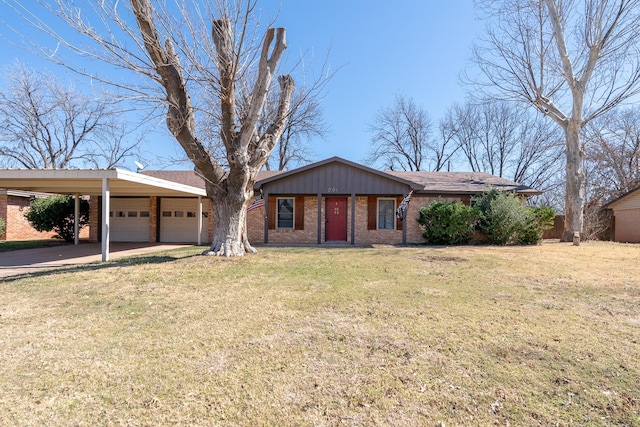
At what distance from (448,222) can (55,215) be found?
1784 centimetres

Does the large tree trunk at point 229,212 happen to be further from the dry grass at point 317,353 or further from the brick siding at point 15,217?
the brick siding at point 15,217

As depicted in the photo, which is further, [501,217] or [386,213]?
[386,213]

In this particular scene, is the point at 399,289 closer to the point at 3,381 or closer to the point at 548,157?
the point at 3,381

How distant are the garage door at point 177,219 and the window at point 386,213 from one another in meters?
8.45

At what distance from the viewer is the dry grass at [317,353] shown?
2.05 meters

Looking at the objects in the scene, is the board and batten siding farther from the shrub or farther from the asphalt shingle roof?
the shrub

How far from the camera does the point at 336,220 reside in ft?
46.1

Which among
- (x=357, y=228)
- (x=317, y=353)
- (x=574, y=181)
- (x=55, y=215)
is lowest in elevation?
(x=317, y=353)

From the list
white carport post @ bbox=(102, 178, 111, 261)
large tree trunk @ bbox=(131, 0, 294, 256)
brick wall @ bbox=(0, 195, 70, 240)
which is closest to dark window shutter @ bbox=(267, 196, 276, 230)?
large tree trunk @ bbox=(131, 0, 294, 256)

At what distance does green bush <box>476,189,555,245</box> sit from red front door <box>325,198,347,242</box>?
19.8 ft

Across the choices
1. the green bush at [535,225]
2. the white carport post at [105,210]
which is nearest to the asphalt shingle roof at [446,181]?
the green bush at [535,225]

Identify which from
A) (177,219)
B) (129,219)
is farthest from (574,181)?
(129,219)

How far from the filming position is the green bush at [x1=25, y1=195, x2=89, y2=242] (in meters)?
13.6

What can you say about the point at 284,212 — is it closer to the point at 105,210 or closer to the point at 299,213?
the point at 299,213
